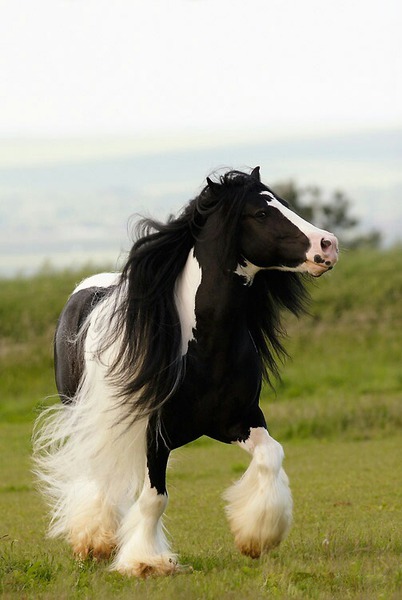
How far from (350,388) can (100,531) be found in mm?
12586

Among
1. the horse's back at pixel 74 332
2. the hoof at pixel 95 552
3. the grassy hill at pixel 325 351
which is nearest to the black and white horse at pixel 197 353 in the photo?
the hoof at pixel 95 552

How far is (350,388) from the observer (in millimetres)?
20578

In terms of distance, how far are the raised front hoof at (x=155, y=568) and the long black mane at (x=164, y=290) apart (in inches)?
36.0

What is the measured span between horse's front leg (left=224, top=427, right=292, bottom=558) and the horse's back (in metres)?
1.57

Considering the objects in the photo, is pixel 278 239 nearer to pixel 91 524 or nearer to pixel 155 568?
pixel 155 568

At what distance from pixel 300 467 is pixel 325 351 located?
338 inches

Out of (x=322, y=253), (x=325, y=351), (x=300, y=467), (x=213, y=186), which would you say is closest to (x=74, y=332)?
(x=213, y=186)

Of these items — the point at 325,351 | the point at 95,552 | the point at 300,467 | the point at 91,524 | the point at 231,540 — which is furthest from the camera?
the point at 325,351

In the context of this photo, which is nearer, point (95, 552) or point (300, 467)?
point (95, 552)

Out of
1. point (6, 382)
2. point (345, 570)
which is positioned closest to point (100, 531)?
point (345, 570)

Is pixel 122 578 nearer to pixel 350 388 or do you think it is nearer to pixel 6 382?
pixel 350 388

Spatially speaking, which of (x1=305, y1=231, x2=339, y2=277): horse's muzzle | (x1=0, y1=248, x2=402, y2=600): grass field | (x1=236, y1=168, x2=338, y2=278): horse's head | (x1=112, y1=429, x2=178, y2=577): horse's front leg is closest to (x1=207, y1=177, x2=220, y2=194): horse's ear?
(x1=236, y1=168, x2=338, y2=278): horse's head

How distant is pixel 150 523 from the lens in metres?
7.77

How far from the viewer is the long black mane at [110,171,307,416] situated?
24.7 feet
